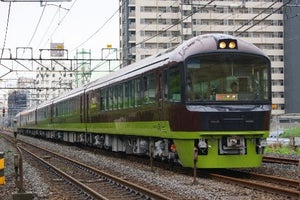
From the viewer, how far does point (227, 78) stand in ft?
43.4

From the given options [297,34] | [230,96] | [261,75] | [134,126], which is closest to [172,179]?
[230,96]

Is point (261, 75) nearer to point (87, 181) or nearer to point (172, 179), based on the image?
point (172, 179)

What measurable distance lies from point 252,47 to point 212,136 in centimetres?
242

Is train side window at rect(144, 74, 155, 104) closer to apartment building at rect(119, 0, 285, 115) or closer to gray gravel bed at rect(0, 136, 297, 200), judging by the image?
gray gravel bed at rect(0, 136, 297, 200)

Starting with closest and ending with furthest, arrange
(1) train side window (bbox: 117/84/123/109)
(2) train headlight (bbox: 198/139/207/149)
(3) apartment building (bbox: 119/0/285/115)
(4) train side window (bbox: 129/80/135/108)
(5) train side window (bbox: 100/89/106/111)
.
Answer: (2) train headlight (bbox: 198/139/207/149), (4) train side window (bbox: 129/80/135/108), (1) train side window (bbox: 117/84/123/109), (5) train side window (bbox: 100/89/106/111), (3) apartment building (bbox: 119/0/285/115)

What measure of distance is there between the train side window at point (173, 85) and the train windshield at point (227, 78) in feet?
1.05

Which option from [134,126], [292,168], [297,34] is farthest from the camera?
[297,34]

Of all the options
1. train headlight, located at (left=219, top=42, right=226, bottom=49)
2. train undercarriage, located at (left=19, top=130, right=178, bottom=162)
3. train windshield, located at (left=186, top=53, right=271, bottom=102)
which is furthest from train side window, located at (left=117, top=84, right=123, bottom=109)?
train headlight, located at (left=219, top=42, right=226, bottom=49)

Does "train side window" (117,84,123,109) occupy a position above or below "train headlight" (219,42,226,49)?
below

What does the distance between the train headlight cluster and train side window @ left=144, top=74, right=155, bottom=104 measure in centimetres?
247

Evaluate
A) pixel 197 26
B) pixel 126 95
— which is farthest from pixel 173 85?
pixel 197 26

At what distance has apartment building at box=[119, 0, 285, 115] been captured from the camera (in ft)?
281

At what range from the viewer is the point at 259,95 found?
1341 cm

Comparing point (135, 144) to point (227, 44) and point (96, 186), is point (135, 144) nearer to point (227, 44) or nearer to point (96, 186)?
point (96, 186)
